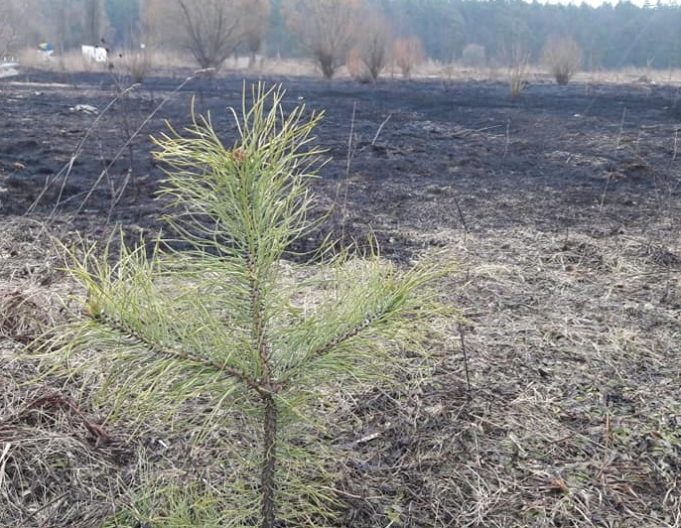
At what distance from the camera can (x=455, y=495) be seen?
1.88 metres

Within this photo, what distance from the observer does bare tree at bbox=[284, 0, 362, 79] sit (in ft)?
76.6

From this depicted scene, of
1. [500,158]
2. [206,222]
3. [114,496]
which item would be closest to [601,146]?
[500,158]

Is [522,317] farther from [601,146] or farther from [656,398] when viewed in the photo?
[601,146]

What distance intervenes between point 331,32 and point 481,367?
77.3ft

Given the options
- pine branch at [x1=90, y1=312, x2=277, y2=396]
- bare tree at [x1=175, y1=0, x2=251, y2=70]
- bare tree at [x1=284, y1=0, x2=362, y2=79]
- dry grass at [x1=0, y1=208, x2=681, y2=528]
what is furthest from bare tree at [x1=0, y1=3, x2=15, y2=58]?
bare tree at [x1=175, y1=0, x2=251, y2=70]

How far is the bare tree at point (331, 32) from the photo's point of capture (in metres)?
23.3

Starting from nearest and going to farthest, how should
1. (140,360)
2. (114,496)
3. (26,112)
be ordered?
(140,360), (114,496), (26,112)

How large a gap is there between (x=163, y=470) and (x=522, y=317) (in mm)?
1751

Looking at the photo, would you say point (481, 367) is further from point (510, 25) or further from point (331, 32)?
point (510, 25)

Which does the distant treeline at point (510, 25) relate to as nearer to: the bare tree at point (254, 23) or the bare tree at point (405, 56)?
the bare tree at point (254, 23)

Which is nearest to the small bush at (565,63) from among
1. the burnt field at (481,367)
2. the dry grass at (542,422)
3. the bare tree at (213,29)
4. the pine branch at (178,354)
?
the bare tree at (213,29)

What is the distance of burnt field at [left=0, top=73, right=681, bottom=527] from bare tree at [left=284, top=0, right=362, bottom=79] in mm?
18389

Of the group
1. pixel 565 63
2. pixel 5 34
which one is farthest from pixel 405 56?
pixel 5 34

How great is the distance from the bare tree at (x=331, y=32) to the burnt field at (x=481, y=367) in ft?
60.3
